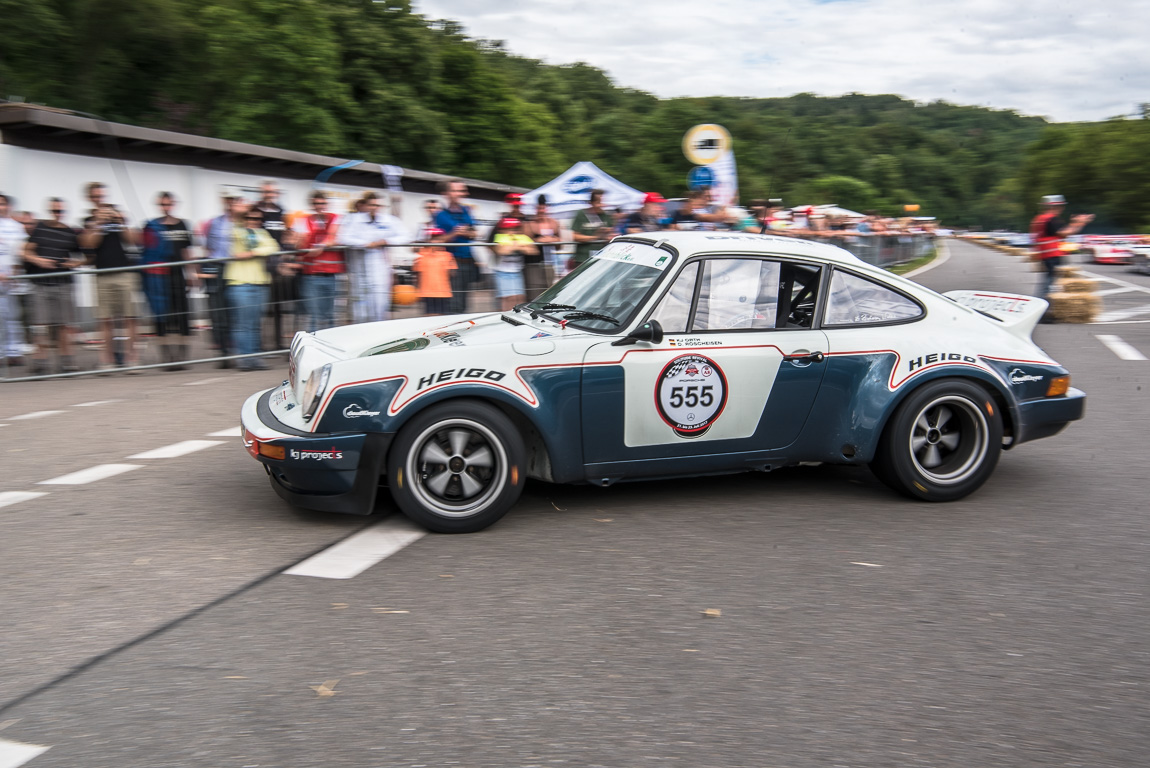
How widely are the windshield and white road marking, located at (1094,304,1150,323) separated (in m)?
13.1

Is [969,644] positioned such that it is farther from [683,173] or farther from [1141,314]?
[683,173]

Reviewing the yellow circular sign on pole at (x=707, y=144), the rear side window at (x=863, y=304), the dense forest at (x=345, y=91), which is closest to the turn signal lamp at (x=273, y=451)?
the rear side window at (x=863, y=304)

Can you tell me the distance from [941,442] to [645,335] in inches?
70.5

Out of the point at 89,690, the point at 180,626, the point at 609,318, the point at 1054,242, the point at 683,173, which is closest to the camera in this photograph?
the point at 89,690

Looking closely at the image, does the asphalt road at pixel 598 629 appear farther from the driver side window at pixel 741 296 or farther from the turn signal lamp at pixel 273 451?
the driver side window at pixel 741 296

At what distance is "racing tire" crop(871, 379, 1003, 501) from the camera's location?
17.7ft

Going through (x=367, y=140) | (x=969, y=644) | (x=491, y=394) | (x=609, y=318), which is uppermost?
(x=367, y=140)

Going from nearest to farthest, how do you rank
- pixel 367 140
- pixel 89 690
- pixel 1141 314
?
pixel 89 690 < pixel 1141 314 < pixel 367 140

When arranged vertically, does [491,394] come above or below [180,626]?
above

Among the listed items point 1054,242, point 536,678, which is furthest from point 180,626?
point 1054,242

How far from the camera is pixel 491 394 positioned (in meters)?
4.83

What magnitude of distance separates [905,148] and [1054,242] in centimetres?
10478

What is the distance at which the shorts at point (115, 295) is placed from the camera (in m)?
10.7

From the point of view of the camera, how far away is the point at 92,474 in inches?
246
